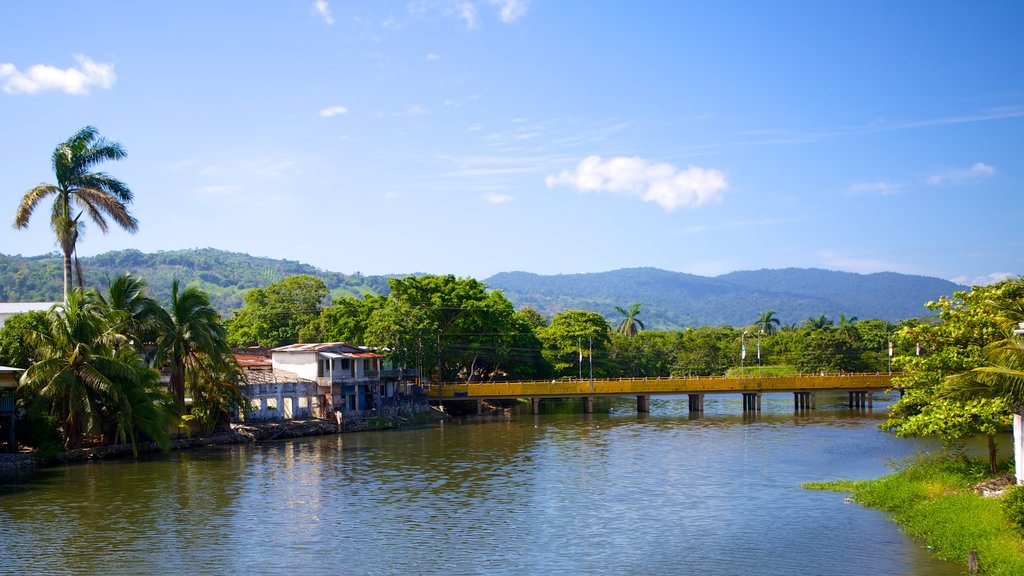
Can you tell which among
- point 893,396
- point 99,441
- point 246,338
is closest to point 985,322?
point 99,441

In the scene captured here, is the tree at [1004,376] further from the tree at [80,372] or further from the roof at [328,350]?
the roof at [328,350]

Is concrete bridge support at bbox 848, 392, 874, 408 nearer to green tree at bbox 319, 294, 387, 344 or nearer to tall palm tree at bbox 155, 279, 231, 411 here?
green tree at bbox 319, 294, 387, 344

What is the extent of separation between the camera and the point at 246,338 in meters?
122

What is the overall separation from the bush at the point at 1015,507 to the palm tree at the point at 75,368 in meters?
47.5

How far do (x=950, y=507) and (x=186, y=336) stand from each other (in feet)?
164

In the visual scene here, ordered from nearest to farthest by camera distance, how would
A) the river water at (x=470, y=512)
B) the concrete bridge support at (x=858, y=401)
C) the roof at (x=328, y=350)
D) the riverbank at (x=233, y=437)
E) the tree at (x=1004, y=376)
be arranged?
the tree at (x=1004, y=376) < the river water at (x=470, y=512) < the riverbank at (x=233, y=437) < the roof at (x=328, y=350) < the concrete bridge support at (x=858, y=401)

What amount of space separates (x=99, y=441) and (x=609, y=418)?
162 ft

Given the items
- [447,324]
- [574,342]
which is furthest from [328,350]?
[574,342]

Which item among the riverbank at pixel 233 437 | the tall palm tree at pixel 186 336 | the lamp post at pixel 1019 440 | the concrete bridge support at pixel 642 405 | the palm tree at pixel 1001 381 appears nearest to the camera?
the palm tree at pixel 1001 381

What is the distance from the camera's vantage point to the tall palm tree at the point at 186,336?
6544cm

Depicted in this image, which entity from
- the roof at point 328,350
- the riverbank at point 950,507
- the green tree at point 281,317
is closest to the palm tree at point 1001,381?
the riverbank at point 950,507

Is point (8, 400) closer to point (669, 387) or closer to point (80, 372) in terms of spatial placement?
point (80, 372)

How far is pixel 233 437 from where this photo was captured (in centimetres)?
7019

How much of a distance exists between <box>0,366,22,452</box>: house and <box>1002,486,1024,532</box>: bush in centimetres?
5040
